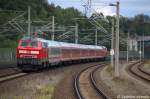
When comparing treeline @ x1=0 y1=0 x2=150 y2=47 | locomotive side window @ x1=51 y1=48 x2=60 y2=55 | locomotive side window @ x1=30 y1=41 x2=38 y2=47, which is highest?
treeline @ x1=0 y1=0 x2=150 y2=47

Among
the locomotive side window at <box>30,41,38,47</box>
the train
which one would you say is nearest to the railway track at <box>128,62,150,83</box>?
the train

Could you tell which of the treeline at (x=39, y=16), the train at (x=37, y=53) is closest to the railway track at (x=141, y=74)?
the train at (x=37, y=53)

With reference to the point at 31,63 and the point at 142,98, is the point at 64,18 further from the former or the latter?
the point at 142,98

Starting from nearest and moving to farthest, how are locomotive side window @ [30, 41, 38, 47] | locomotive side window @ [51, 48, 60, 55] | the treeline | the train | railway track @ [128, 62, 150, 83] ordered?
railway track @ [128, 62, 150, 83], the train, locomotive side window @ [30, 41, 38, 47], locomotive side window @ [51, 48, 60, 55], the treeline

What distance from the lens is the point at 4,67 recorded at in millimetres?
43062

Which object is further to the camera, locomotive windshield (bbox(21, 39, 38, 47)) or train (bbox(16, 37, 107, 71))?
locomotive windshield (bbox(21, 39, 38, 47))

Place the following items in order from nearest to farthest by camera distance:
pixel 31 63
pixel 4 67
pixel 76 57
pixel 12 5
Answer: pixel 31 63, pixel 4 67, pixel 76 57, pixel 12 5

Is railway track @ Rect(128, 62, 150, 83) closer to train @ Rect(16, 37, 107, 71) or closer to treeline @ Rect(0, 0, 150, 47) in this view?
train @ Rect(16, 37, 107, 71)

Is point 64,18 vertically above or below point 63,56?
above

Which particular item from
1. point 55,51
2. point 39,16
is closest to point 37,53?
point 55,51

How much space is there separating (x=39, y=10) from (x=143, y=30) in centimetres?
5494

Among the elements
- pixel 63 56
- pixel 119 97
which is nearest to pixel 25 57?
pixel 63 56

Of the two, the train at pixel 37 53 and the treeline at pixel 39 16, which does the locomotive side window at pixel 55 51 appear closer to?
the train at pixel 37 53

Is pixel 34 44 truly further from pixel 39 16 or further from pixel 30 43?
pixel 39 16
